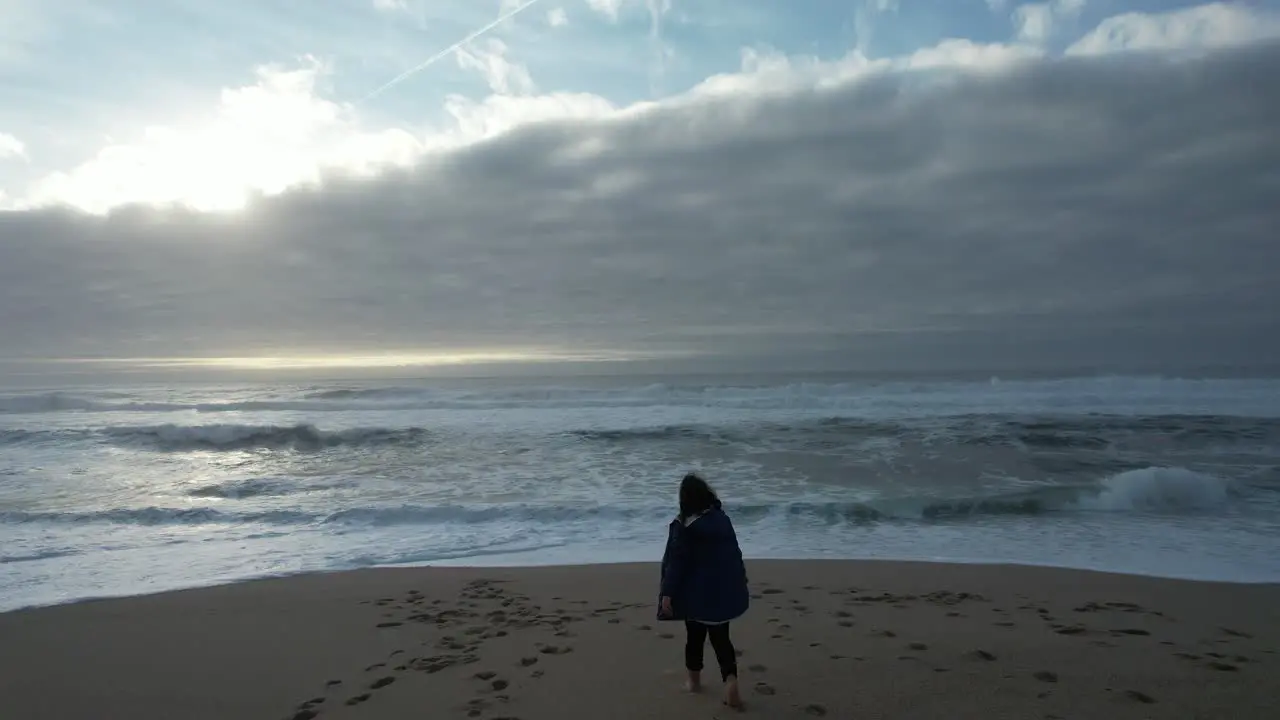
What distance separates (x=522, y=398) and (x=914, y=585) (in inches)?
1110

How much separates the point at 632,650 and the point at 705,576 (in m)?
1.44

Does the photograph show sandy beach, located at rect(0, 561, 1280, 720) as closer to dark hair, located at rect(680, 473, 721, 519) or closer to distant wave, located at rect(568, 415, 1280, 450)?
dark hair, located at rect(680, 473, 721, 519)

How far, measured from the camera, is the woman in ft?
13.0

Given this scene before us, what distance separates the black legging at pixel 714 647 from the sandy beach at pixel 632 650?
0.20m

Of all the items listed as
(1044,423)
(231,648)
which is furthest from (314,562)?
(1044,423)

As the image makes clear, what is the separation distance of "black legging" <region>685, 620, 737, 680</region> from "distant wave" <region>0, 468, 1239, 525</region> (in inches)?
251

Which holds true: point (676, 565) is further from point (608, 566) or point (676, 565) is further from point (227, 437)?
point (227, 437)

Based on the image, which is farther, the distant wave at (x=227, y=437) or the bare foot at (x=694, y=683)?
the distant wave at (x=227, y=437)

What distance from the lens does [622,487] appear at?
1307cm

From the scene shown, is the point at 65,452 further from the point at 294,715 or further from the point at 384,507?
the point at 294,715

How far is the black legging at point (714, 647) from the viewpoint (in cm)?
398

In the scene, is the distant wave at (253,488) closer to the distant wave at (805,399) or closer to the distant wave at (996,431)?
the distant wave at (996,431)

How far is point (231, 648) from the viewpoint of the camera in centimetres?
548

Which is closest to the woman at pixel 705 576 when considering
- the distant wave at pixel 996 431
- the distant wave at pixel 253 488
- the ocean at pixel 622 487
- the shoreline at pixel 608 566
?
the shoreline at pixel 608 566
